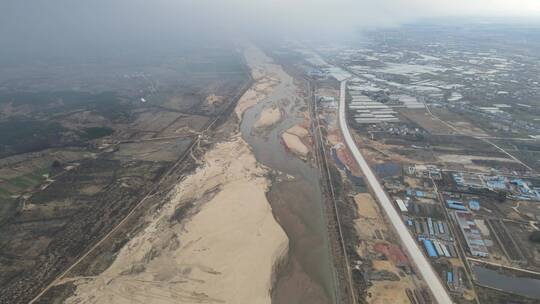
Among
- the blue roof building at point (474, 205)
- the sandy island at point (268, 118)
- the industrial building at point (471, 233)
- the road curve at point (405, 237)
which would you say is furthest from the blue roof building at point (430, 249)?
the sandy island at point (268, 118)

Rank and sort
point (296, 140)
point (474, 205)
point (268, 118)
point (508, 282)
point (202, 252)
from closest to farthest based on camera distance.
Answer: point (508, 282) < point (202, 252) < point (474, 205) < point (296, 140) < point (268, 118)

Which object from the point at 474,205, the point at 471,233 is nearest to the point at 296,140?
the point at 474,205

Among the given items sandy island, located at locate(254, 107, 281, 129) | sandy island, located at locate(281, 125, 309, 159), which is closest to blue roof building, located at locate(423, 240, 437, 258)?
sandy island, located at locate(281, 125, 309, 159)

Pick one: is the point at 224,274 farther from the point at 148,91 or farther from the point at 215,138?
the point at 148,91

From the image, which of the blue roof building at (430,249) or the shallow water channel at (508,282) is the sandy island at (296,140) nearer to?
the blue roof building at (430,249)

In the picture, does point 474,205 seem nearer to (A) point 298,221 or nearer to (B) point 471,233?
(B) point 471,233

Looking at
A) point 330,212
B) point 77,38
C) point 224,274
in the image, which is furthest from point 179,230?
point 77,38
